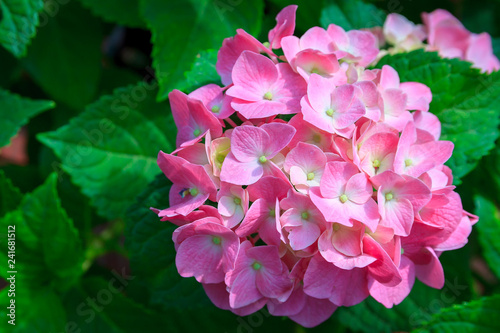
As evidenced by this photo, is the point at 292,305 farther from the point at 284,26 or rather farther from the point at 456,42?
the point at 456,42

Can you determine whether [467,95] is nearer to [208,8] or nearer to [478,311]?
[478,311]

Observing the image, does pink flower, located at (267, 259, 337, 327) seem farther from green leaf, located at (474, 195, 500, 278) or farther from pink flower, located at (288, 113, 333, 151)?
green leaf, located at (474, 195, 500, 278)

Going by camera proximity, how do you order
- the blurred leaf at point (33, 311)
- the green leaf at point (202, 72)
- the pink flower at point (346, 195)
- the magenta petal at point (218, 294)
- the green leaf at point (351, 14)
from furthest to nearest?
Answer: the green leaf at point (351, 14) < the blurred leaf at point (33, 311) < the green leaf at point (202, 72) < the magenta petal at point (218, 294) < the pink flower at point (346, 195)

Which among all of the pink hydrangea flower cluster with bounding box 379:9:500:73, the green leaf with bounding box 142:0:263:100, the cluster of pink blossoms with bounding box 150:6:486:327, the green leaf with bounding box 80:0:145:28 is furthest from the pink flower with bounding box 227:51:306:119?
the green leaf with bounding box 80:0:145:28

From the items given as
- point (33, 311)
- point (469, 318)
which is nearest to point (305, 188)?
point (469, 318)

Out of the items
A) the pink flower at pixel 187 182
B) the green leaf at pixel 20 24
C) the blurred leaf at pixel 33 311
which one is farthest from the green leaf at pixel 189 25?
the blurred leaf at pixel 33 311

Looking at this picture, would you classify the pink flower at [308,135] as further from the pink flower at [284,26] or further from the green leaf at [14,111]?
the green leaf at [14,111]
